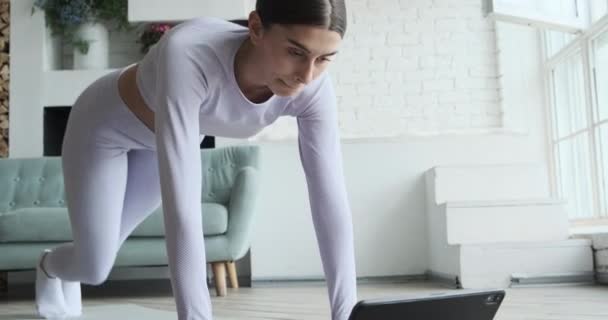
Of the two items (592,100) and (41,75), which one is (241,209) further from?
(592,100)

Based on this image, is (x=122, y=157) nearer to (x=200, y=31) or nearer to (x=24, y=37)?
(x=200, y=31)

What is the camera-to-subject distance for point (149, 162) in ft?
5.97

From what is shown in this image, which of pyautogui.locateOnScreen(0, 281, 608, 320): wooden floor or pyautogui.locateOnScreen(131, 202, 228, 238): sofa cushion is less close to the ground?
pyautogui.locateOnScreen(131, 202, 228, 238): sofa cushion

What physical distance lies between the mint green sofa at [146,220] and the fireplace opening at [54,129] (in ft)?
1.56

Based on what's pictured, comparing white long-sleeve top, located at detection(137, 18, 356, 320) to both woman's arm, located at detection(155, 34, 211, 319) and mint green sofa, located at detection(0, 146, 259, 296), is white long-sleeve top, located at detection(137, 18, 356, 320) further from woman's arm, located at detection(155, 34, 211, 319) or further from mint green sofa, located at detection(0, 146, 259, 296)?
mint green sofa, located at detection(0, 146, 259, 296)

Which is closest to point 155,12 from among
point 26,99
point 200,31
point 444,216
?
point 26,99

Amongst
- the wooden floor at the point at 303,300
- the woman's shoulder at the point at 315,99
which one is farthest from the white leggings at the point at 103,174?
the wooden floor at the point at 303,300

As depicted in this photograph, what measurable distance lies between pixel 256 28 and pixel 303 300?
210cm

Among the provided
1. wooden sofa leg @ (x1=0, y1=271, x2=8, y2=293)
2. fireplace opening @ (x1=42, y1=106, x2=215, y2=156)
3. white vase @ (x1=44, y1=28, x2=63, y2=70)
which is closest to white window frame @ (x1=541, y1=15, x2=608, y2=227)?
fireplace opening @ (x1=42, y1=106, x2=215, y2=156)

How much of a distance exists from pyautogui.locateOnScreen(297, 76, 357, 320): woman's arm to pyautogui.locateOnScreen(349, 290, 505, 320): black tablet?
272mm

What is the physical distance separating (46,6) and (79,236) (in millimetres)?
3250

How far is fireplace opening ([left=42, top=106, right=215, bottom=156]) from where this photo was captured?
4.59 meters

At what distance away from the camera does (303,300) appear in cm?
315

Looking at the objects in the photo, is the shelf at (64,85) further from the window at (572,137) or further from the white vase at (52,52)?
the window at (572,137)
